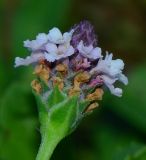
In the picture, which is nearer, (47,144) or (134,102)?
(47,144)

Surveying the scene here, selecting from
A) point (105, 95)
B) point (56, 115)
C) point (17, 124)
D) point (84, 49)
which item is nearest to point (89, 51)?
point (84, 49)

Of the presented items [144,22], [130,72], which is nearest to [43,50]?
[130,72]

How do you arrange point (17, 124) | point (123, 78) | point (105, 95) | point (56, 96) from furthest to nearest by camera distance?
1. point (105, 95)
2. point (17, 124)
3. point (123, 78)
4. point (56, 96)

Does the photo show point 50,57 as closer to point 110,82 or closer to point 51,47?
point 51,47

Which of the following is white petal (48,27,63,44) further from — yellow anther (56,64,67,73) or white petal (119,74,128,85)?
white petal (119,74,128,85)

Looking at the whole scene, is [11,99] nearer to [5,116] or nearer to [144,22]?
[5,116]

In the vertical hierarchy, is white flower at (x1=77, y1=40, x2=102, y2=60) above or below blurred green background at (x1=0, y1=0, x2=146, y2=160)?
below

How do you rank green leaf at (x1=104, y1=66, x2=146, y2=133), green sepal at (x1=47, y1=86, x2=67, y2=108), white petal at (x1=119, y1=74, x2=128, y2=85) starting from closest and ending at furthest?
green sepal at (x1=47, y1=86, x2=67, y2=108) → white petal at (x1=119, y1=74, x2=128, y2=85) → green leaf at (x1=104, y1=66, x2=146, y2=133)

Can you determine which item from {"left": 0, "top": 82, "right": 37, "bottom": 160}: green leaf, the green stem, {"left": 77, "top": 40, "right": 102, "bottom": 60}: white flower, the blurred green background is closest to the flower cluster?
{"left": 77, "top": 40, "right": 102, "bottom": 60}: white flower
